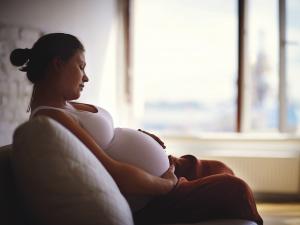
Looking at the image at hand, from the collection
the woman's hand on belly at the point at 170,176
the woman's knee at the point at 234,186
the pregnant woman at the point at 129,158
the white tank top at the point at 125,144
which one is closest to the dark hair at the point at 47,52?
the pregnant woman at the point at 129,158

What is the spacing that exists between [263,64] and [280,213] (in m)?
1.29

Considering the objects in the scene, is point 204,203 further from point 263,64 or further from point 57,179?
point 263,64

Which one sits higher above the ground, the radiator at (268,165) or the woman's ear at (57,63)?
the woman's ear at (57,63)

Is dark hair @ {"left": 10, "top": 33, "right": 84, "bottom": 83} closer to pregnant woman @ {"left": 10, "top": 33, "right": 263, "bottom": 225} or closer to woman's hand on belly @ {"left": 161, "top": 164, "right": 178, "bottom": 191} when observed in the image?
pregnant woman @ {"left": 10, "top": 33, "right": 263, "bottom": 225}

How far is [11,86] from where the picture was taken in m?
2.23

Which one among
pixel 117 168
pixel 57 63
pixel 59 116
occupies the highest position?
pixel 57 63

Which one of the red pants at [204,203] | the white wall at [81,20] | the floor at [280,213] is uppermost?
the white wall at [81,20]

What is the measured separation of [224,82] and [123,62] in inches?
35.9

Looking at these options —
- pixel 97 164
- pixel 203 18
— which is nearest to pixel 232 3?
pixel 203 18

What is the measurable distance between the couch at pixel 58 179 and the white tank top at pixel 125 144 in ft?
1.00

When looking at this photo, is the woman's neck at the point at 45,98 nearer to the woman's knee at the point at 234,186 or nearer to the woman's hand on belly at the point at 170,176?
the woman's hand on belly at the point at 170,176

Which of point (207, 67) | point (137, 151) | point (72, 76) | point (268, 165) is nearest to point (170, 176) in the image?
point (137, 151)

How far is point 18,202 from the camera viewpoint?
102cm

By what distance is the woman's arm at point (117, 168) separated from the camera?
1048 millimetres
